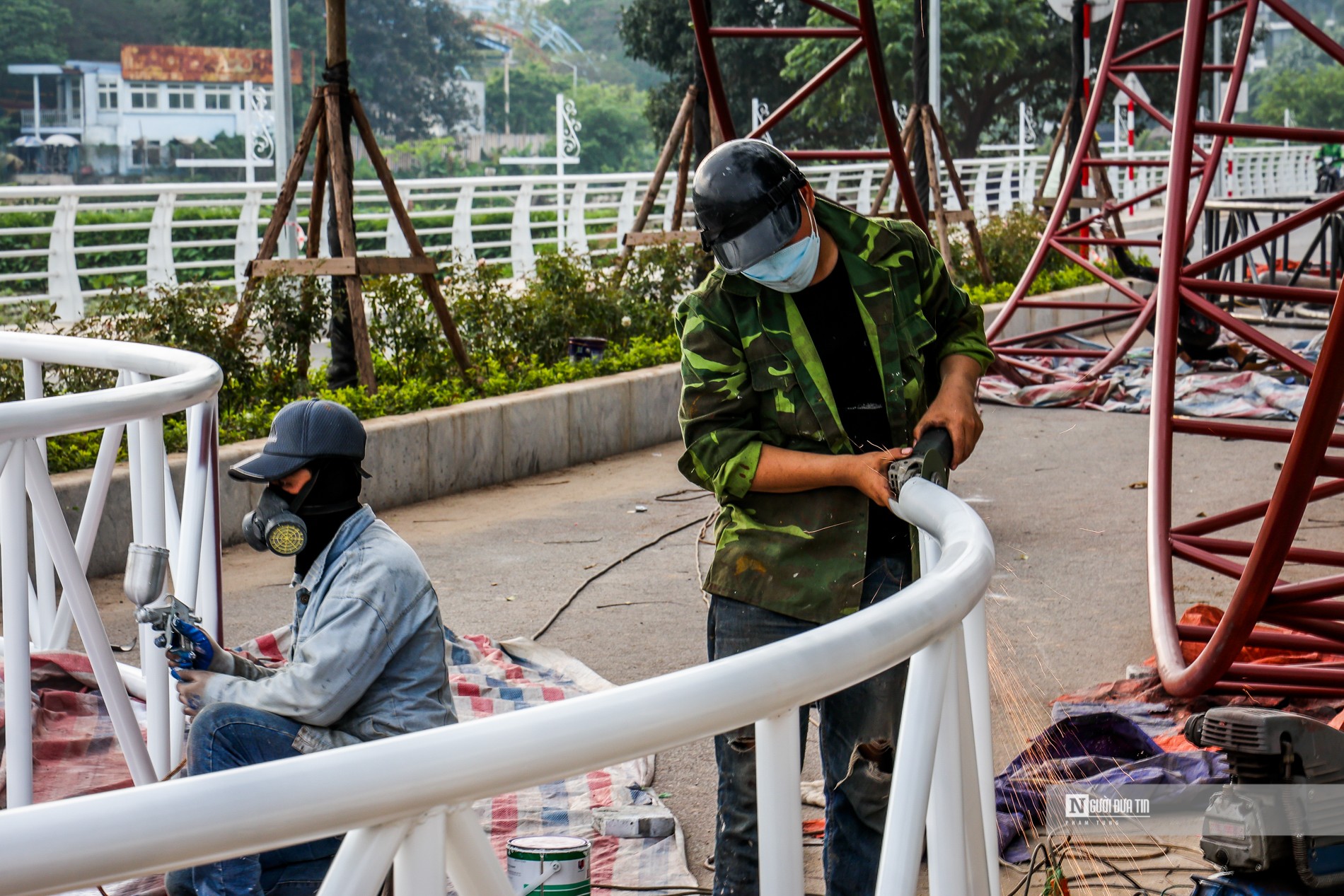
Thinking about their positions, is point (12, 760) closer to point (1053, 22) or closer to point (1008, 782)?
point (1008, 782)

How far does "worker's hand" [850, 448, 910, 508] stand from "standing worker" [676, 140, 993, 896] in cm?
7

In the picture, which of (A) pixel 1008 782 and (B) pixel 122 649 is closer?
(A) pixel 1008 782

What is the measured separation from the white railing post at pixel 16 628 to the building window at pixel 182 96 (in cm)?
7155

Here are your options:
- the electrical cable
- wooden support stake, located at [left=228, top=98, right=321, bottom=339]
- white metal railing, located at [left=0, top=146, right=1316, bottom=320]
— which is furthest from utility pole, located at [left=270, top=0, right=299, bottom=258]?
the electrical cable

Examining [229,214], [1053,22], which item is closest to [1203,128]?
[229,214]

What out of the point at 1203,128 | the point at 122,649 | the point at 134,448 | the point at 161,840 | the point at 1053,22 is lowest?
the point at 122,649

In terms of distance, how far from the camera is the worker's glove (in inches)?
125

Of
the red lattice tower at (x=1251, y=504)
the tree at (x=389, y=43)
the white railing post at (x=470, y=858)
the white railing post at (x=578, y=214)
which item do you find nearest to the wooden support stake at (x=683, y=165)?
the red lattice tower at (x=1251, y=504)

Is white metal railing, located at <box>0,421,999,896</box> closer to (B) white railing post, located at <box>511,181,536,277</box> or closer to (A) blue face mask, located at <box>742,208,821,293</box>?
(A) blue face mask, located at <box>742,208,821,293</box>

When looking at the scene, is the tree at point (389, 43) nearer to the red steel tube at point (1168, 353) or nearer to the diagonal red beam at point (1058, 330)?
the diagonal red beam at point (1058, 330)

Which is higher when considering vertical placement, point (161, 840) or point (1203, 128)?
point (1203, 128)

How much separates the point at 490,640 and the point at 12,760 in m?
2.34

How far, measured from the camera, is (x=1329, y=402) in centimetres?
407

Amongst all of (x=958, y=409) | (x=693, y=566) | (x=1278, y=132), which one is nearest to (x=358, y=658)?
(x=958, y=409)
